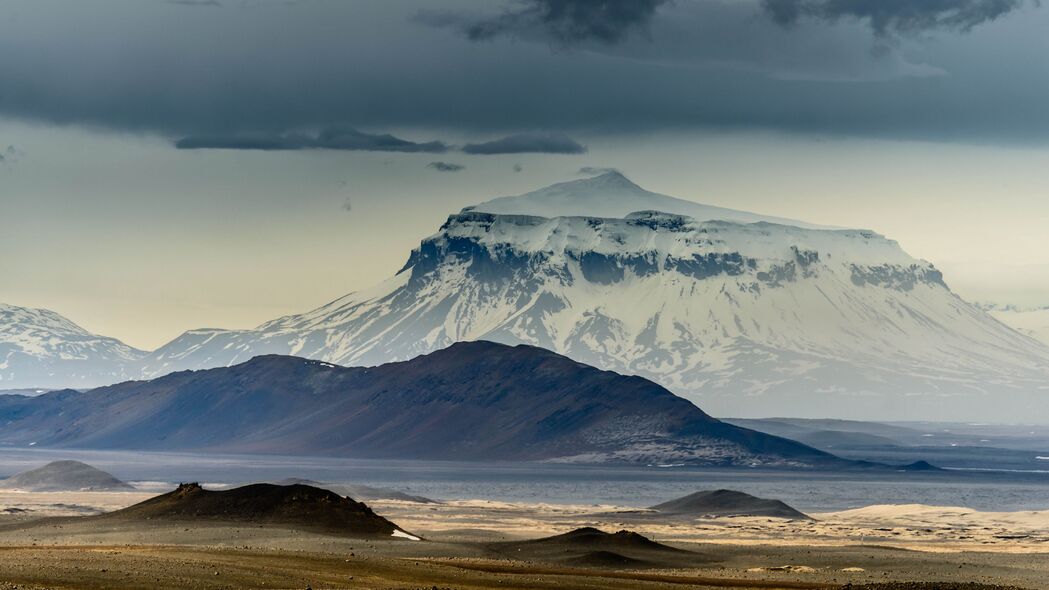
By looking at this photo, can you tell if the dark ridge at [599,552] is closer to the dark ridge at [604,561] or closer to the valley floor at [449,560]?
the dark ridge at [604,561]

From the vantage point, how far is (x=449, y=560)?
360 ft

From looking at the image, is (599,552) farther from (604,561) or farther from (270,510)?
(270,510)

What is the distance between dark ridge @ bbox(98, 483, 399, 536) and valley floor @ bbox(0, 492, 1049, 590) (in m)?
4.49

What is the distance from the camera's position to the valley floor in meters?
86.2

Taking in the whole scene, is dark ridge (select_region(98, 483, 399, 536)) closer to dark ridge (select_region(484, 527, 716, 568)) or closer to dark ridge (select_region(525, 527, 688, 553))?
dark ridge (select_region(484, 527, 716, 568))

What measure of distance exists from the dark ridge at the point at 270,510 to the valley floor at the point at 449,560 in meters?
4.49

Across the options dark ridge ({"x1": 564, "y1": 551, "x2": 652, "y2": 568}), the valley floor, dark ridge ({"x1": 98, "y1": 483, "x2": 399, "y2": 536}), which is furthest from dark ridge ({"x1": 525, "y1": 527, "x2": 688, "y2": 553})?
dark ridge ({"x1": 98, "y1": 483, "x2": 399, "y2": 536})

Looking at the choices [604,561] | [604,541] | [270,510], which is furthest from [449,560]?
[270,510]

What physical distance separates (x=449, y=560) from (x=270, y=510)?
86.8 ft

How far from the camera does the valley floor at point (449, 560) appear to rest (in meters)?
86.2

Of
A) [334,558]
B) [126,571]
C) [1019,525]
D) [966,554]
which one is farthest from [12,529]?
[1019,525]

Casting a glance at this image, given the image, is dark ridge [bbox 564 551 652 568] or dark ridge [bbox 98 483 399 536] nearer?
dark ridge [bbox 564 551 652 568]

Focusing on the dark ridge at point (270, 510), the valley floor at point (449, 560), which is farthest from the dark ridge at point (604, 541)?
the dark ridge at point (270, 510)

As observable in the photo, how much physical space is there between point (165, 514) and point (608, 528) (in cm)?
6061
